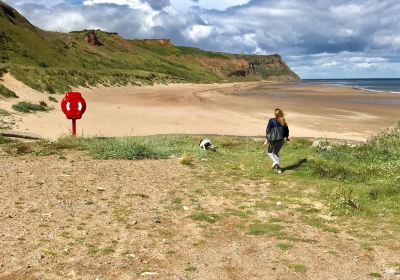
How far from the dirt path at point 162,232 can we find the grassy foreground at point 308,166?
1.13 ft

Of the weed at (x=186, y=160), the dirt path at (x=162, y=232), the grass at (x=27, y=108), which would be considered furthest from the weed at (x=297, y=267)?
the grass at (x=27, y=108)

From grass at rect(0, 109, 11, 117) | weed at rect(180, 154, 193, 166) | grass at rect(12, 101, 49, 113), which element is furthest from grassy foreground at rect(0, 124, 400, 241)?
grass at rect(12, 101, 49, 113)

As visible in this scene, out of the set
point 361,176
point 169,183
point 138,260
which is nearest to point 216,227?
point 138,260

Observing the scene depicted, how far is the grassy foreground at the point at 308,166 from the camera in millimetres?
9009

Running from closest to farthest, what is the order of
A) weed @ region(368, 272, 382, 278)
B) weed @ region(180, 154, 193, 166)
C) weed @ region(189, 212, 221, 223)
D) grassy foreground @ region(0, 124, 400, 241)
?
weed @ region(368, 272, 382, 278), weed @ region(189, 212, 221, 223), grassy foreground @ region(0, 124, 400, 241), weed @ region(180, 154, 193, 166)

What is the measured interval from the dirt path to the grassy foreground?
35 cm

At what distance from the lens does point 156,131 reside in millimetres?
23766

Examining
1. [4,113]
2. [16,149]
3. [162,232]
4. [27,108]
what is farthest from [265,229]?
[27,108]

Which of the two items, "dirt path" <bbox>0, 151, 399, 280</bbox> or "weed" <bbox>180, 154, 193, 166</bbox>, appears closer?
"dirt path" <bbox>0, 151, 399, 280</bbox>

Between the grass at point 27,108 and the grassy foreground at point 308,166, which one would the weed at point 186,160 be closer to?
the grassy foreground at point 308,166

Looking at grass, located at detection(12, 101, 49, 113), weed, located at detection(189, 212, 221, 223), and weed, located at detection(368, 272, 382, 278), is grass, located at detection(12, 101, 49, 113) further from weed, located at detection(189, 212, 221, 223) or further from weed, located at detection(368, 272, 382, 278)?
weed, located at detection(368, 272, 382, 278)

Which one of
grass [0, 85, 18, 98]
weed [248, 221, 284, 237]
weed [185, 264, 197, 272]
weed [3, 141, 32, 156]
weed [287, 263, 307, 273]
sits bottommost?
weed [287, 263, 307, 273]

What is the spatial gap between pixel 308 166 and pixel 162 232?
605 cm

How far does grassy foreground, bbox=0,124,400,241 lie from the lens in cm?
901
